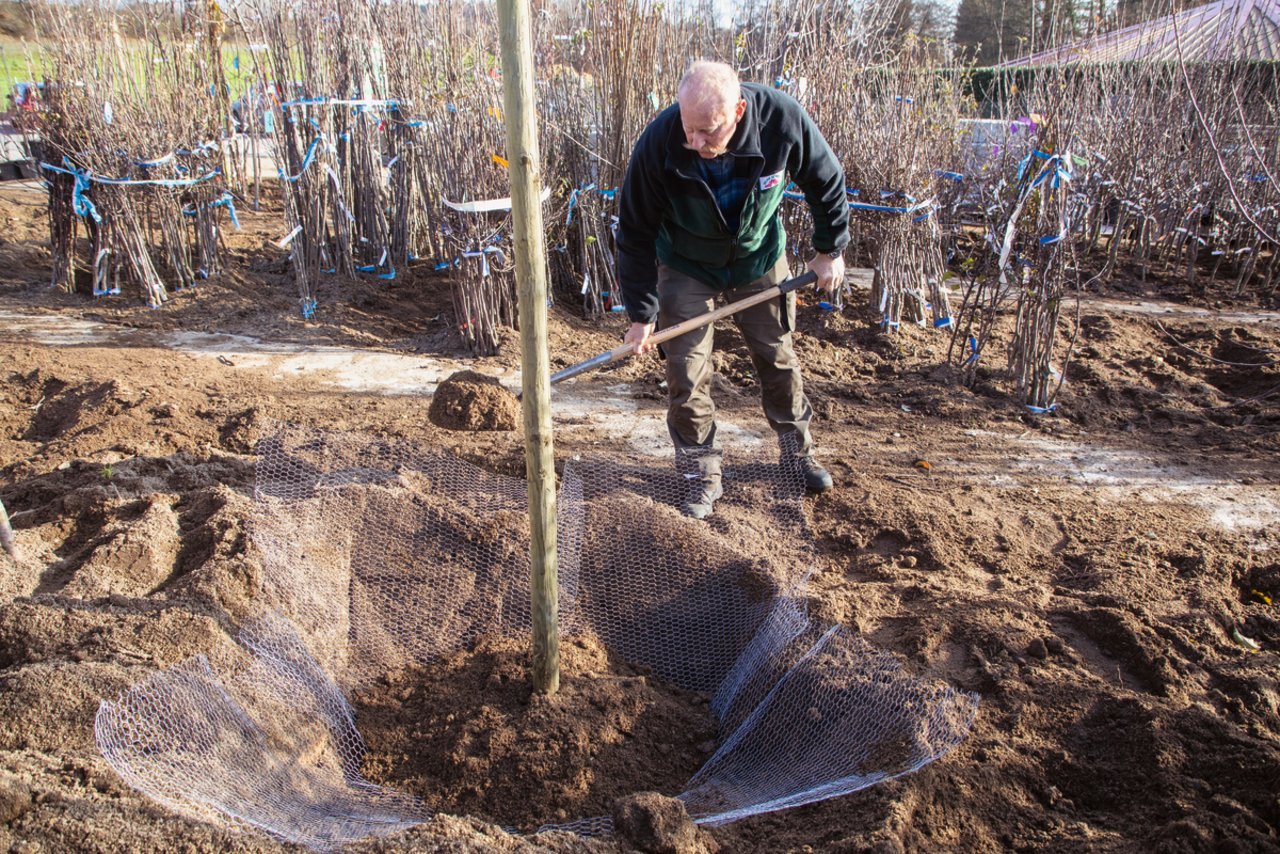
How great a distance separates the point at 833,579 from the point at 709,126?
5.14 ft

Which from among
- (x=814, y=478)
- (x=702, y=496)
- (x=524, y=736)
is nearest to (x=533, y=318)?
(x=524, y=736)

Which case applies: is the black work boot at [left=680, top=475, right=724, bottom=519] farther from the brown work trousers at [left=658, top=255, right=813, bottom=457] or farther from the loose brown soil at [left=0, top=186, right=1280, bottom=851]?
the loose brown soil at [left=0, top=186, right=1280, bottom=851]

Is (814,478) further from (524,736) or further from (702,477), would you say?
(524,736)

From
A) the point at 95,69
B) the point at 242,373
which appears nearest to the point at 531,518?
the point at 242,373

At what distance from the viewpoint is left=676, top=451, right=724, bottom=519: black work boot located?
319 centimetres

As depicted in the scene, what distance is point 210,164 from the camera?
605 centimetres

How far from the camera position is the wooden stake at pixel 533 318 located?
174 centimetres

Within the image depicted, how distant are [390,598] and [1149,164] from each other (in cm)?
800

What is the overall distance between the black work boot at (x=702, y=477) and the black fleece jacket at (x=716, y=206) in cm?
58

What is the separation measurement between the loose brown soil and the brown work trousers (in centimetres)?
45

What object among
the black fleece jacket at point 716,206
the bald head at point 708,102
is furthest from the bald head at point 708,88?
the black fleece jacket at point 716,206

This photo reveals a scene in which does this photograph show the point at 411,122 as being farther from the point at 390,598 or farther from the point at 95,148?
the point at 390,598

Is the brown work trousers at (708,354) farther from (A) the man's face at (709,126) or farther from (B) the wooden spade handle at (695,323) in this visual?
(A) the man's face at (709,126)

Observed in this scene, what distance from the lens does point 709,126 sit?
2.60 meters
